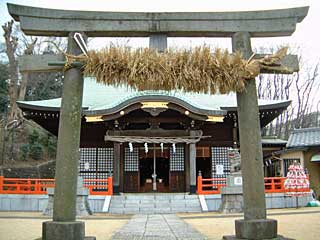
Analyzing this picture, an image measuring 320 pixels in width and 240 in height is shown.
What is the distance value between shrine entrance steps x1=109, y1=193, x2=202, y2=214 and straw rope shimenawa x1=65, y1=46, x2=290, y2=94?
327 inches

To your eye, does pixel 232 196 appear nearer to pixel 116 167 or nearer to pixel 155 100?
pixel 155 100

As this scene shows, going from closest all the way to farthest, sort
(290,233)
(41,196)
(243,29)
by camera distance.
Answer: (243,29) → (290,233) → (41,196)

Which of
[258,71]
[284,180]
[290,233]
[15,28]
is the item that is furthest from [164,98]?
[15,28]

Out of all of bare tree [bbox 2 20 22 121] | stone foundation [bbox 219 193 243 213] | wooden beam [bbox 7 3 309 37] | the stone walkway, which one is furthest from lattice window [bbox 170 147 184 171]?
bare tree [bbox 2 20 22 121]

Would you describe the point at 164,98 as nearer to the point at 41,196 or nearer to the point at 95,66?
the point at 41,196

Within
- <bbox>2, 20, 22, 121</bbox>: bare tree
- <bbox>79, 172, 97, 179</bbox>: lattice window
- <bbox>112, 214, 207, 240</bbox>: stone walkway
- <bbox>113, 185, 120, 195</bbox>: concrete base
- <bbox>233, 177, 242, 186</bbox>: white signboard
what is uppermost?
<bbox>2, 20, 22, 121</bbox>: bare tree

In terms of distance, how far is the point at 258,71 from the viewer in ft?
15.8

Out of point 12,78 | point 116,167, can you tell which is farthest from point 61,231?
point 12,78

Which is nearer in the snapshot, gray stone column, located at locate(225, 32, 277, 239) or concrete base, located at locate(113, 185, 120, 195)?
gray stone column, located at locate(225, 32, 277, 239)

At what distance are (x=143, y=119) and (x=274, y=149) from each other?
8.61 m

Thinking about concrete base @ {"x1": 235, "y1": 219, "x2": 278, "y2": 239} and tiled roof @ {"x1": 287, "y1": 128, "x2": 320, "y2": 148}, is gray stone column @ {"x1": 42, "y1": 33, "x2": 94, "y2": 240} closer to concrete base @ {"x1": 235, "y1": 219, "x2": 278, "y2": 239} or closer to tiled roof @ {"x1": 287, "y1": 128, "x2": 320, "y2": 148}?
concrete base @ {"x1": 235, "y1": 219, "x2": 278, "y2": 239}

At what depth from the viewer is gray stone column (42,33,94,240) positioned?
4398mm

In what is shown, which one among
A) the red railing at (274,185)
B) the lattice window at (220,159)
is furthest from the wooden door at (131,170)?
the red railing at (274,185)

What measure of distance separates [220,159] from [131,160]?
406cm
